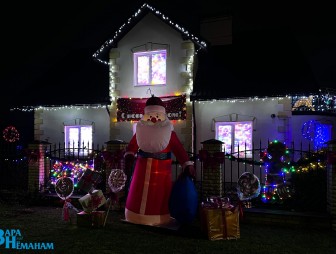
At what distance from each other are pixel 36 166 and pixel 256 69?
8.39 metres

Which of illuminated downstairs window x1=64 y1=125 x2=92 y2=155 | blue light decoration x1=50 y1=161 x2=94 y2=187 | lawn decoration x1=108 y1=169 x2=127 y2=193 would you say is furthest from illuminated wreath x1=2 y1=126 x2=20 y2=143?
lawn decoration x1=108 y1=169 x2=127 y2=193

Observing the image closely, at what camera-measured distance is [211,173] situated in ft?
26.5

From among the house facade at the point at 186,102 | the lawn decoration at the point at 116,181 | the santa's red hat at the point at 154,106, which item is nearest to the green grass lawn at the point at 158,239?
the lawn decoration at the point at 116,181

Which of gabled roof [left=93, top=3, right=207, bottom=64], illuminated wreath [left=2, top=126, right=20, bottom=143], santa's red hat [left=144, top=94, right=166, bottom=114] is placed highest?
gabled roof [left=93, top=3, right=207, bottom=64]

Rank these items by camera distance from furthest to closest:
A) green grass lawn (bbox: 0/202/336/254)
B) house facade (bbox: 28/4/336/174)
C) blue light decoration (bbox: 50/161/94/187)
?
1. house facade (bbox: 28/4/336/174)
2. blue light decoration (bbox: 50/161/94/187)
3. green grass lawn (bbox: 0/202/336/254)

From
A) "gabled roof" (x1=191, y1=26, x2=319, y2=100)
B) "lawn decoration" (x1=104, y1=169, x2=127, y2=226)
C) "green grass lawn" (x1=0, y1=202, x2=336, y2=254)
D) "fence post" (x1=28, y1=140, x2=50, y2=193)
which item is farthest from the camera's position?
"gabled roof" (x1=191, y1=26, x2=319, y2=100)

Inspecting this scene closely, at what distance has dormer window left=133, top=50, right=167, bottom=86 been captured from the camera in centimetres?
1259

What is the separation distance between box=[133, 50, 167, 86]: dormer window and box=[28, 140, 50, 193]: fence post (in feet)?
14.2

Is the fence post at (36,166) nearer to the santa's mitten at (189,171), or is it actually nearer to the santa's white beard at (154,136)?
the santa's white beard at (154,136)

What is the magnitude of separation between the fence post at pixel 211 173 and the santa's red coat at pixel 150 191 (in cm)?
120

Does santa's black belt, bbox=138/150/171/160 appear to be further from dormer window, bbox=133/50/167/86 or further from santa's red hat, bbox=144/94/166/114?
dormer window, bbox=133/50/167/86

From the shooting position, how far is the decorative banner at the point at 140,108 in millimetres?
12258

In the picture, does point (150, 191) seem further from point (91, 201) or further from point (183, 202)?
point (91, 201)

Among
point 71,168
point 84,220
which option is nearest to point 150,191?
point 84,220
